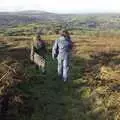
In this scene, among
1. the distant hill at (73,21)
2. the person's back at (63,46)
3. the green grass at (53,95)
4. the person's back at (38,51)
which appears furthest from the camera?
the distant hill at (73,21)

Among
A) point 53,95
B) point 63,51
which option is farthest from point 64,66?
point 53,95

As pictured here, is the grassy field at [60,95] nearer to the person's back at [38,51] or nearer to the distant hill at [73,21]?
the person's back at [38,51]

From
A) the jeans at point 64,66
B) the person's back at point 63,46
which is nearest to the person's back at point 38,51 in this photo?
the jeans at point 64,66

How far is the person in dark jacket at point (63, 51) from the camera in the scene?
15406mm

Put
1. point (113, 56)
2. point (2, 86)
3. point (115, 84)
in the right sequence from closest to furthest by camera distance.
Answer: point (2, 86) → point (115, 84) → point (113, 56)

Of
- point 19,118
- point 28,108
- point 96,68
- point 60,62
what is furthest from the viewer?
point 96,68

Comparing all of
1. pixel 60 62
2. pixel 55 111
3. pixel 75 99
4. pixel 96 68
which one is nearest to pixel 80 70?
pixel 96 68

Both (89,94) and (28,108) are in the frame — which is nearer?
(28,108)

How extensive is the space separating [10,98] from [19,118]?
1.06m

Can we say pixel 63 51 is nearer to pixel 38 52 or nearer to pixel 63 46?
pixel 63 46

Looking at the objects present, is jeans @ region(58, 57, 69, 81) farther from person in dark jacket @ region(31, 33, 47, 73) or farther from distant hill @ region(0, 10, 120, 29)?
distant hill @ region(0, 10, 120, 29)

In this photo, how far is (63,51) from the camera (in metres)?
15.5

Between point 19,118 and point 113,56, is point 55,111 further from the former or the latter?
point 113,56

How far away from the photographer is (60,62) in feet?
52.4
